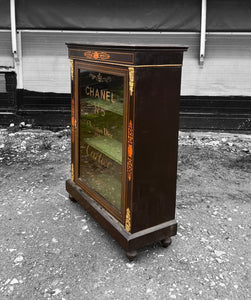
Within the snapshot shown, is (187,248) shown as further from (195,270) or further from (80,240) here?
(80,240)

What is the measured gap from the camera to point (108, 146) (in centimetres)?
338

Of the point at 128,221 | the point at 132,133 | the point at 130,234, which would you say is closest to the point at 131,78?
the point at 132,133

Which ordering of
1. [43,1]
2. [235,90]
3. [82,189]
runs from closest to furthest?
[82,189], [43,1], [235,90]

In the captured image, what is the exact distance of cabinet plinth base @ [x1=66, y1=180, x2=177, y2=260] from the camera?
9.64 feet

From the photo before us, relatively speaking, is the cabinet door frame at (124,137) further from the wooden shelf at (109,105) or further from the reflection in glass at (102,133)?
the wooden shelf at (109,105)

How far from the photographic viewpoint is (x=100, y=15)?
6.81 metres

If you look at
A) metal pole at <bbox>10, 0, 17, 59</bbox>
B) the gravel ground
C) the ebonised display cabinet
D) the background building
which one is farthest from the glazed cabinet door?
metal pole at <bbox>10, 0, 17, 59</bbox>

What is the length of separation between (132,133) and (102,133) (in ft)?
2.54

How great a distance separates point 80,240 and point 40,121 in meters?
4.59

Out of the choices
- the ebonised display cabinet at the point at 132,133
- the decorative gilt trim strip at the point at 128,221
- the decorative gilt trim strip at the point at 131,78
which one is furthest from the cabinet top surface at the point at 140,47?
the decorative gilt trim strip at the point at 128,221

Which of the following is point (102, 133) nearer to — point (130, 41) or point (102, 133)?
Result: point (102, 133)

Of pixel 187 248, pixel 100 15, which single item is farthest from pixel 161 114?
pixel 100 15

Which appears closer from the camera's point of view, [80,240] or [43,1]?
[80,240]

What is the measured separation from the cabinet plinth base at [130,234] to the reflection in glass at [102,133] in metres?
0.14
